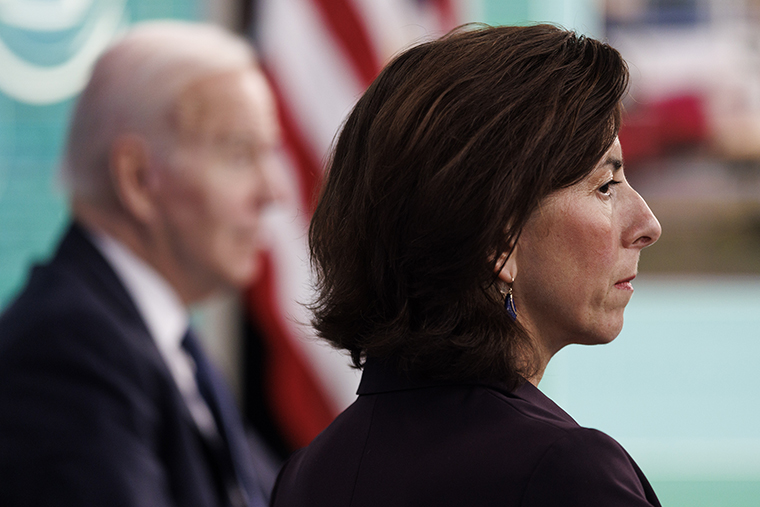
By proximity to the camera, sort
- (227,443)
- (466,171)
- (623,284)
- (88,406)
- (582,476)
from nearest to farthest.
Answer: (582,476) < (466,171) < (623,284) < (88,406) < (227,443)

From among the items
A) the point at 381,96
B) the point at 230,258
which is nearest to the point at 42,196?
the point at 230,258

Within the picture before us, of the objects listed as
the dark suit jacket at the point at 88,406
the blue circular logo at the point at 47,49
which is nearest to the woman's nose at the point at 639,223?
the dark suit jacket at the point at 88,406

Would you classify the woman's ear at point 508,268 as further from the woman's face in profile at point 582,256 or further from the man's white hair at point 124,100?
the man's white hair at point 124,100

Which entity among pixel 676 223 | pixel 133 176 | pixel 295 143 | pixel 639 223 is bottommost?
pixel 676 223

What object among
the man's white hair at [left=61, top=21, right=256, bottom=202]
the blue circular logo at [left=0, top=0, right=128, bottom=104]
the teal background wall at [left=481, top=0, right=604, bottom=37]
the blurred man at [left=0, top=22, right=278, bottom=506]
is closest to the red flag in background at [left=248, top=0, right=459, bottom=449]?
the teal background wall at [left=481, top=0, right=604, bottom=37]

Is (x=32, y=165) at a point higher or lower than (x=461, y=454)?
lower

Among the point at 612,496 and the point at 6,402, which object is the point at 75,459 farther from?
the point at 612,496

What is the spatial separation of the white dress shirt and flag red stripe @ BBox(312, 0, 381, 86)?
142cm

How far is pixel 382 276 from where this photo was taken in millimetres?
817

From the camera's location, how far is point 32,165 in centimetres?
277

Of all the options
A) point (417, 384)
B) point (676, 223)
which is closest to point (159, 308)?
point (417, 384)

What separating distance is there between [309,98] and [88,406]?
68.1 inches

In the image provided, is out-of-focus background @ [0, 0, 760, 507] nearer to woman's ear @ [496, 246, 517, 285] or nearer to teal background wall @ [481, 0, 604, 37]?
teal background wall @ [481, 0, 604, 37]

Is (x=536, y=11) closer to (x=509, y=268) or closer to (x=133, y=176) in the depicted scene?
(x=133, y=176)
